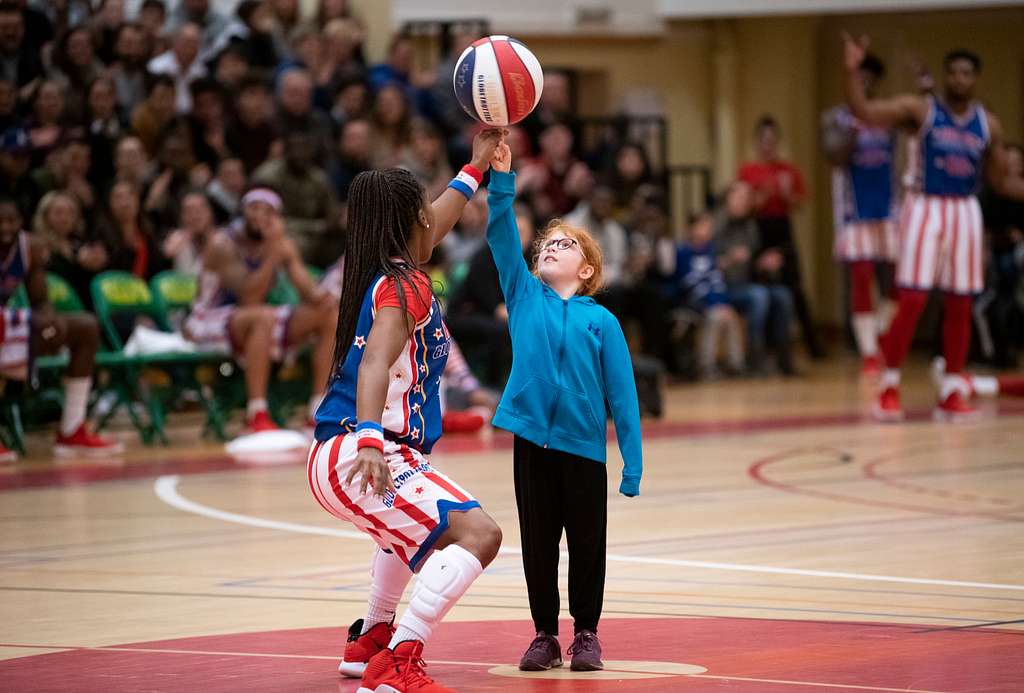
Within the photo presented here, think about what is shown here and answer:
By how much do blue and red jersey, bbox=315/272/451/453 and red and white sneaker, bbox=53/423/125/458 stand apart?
678 centimetres

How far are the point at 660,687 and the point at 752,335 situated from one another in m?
12.5

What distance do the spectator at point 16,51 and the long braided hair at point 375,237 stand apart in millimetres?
9322

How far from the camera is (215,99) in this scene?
14266mm

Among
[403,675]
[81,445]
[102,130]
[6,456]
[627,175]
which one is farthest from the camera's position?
[627,175]

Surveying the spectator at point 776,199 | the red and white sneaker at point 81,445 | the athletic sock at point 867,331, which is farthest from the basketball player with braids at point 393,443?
the spectator at point 776,199

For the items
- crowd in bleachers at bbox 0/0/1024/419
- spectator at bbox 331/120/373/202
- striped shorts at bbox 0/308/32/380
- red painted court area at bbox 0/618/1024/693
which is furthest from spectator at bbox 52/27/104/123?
red painted court area at bbox 0/618/1024/693

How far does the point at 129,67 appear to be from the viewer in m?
14.3

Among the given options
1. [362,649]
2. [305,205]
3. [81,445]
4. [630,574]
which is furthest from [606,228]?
[362,649]

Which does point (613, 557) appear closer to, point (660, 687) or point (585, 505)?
point (585, 505)

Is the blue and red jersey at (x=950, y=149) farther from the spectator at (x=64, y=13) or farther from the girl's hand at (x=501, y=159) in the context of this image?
the girl's hand at (x=501, y=159)

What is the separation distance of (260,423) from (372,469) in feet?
24.1

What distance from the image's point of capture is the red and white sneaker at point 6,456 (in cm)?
1101

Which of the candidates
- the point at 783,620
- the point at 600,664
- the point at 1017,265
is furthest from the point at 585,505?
the point at 1017,265

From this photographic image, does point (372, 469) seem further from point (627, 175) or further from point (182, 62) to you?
point (627, 175)
